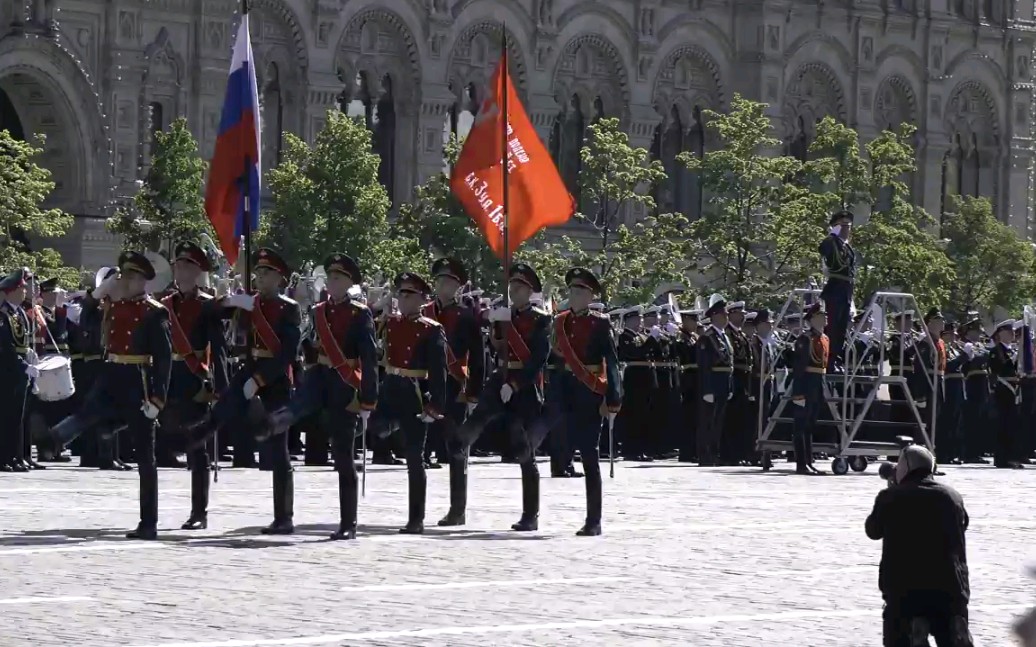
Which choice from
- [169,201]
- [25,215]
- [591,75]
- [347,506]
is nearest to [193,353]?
[347,506]

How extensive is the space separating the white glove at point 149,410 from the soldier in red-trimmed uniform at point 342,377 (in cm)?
92

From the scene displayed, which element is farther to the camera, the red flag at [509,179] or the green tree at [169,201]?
the green tree at [169,201]

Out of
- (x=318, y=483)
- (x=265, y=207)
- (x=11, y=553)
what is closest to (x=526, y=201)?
(x=318, y=483)

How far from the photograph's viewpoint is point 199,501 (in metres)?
17.5

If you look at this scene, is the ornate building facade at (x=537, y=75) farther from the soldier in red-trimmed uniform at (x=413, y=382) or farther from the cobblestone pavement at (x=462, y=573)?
the soldier in red-trimmed uniform at (x=413, y=382)

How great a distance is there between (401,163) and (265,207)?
4.72 m

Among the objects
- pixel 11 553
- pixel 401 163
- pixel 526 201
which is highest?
pixel 401 163

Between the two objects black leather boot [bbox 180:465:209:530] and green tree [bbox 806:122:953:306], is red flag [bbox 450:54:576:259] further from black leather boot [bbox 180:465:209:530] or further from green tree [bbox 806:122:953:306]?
green tree [bbox 806:122:953:306]

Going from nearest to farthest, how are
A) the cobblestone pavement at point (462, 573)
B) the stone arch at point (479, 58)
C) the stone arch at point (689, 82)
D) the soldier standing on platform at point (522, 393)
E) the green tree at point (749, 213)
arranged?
the cobblestone pavement at point (462, 573) → the soldier standing on platform at point (522, 393) → the green tree at point (749, 213) → the stone arch at point (479, 58) → the stone arch at point (689, 82)

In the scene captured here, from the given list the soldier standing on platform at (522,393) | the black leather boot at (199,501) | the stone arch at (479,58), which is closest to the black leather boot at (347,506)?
the black leather boot at (199,501)

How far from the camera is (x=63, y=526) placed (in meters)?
17.5

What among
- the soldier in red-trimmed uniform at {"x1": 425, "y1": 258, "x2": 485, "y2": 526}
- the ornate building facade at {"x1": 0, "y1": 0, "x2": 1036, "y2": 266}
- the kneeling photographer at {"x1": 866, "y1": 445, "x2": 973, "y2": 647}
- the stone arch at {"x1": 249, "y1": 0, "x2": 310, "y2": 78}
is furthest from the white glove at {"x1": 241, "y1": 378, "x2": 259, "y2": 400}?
the stone arch at {"x1": 249, "y1": 0, "x2": 310, "y2": 78}

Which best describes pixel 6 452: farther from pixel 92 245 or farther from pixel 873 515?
pixel 92 245

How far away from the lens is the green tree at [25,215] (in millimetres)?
42094
